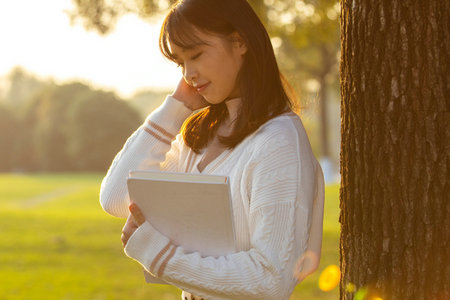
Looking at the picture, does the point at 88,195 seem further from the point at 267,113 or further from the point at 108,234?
the point at 267,113

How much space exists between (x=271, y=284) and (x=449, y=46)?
3.27 feet

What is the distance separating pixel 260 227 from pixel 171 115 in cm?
85

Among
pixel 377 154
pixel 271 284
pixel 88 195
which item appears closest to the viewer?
pixel 271 284

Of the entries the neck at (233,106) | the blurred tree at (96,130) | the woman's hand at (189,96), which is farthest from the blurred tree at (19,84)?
the neck at (233,106)

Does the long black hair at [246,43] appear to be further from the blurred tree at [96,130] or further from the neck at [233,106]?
the blurred tree at [96,130]

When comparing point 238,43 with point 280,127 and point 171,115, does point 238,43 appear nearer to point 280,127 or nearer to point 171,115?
point 280,127

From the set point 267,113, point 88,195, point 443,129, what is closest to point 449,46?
point 443,129

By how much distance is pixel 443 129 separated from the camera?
199 cm

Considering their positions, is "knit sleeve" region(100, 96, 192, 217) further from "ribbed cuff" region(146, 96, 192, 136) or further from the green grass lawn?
the green grass lawn

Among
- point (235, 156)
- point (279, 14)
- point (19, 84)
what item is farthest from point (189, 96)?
point (19, 84)

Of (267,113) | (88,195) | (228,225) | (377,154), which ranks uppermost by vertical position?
(267,113)

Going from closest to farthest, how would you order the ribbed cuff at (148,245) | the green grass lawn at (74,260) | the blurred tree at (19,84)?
1. the ribbed cuff at (148,245)
2. the green grass lawn at (74,260)
3. the blurred tree at (19,84)

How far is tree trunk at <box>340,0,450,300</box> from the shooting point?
6.56 feet

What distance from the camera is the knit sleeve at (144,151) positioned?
2.48 meters
